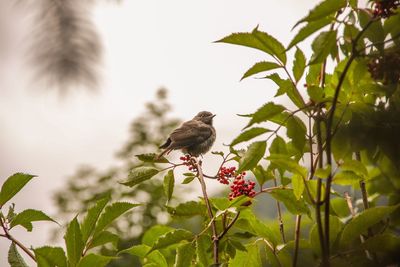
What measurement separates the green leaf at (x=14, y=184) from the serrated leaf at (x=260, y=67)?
0.83m

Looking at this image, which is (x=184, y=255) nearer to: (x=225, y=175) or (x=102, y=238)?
(x=102, y=238)

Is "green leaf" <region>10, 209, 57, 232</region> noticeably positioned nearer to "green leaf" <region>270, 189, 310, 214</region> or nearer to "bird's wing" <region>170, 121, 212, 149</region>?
"green leaf" <region>270, 189, 310, 214</region>

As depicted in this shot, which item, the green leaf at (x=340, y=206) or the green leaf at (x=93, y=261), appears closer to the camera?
the green leaf at (x=93, y=261)

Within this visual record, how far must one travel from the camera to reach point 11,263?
5.31 ft

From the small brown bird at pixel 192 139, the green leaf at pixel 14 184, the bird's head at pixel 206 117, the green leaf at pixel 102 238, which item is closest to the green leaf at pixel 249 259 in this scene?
the green leaf at pixel 102 238

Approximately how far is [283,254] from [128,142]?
10.1 metres

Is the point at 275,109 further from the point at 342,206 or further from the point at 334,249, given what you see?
the point at 342,206

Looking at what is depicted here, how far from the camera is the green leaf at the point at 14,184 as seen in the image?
172 centimetres

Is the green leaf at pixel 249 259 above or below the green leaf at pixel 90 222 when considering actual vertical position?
below

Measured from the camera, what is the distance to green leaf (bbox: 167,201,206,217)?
5.96 feet

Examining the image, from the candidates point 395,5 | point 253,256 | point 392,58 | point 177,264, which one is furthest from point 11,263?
point 395,5

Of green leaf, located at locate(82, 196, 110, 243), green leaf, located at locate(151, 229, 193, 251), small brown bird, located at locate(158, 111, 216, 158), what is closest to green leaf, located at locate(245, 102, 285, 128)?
green leaf, located at locate(151, 229, 193, 251)

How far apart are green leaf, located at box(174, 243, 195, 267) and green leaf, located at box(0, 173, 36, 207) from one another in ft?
1.88

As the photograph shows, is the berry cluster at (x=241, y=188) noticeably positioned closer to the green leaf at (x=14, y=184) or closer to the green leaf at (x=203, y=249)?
the green leaf at (x=203, y=249)
